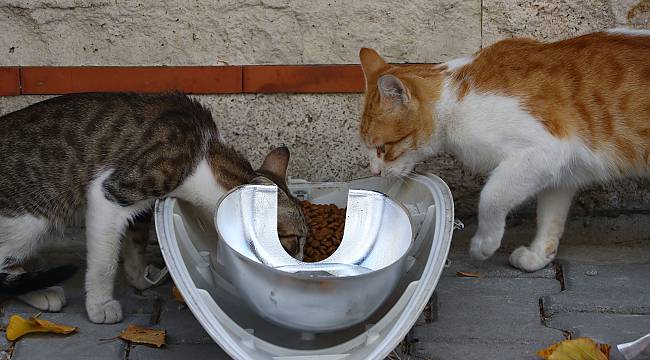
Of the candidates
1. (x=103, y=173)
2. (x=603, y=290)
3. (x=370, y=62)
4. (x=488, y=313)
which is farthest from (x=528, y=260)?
(x=103, y=173)

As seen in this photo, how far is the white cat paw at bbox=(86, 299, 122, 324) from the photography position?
3049mm

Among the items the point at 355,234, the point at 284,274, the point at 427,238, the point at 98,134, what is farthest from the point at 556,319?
the point at 98,134

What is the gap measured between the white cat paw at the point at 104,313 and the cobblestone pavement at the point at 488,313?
3 cm

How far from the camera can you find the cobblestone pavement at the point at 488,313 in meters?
2.82

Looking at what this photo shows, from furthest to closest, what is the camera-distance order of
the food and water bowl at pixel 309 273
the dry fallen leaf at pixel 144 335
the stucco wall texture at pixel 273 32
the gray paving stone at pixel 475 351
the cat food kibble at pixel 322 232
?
1. the stucco wall texture at pixel 273 32
2. the cat food kibble at pixel 322 232
3. the dry fallen leaf at pixel 144 335
4. the gray paving stone at pixel 475 351
5. the food and water bowl at pixel 309 273

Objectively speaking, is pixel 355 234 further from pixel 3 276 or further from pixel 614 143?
pixel 3 276

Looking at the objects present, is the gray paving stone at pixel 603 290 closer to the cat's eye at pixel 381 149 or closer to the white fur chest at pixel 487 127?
the white fur chest at pixel 487 127

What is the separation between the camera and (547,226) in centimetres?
355

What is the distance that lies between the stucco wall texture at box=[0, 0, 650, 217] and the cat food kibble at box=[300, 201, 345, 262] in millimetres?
645

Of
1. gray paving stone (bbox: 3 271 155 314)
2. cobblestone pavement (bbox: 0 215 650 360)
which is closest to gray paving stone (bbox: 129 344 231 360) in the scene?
cobblestone pavement (bbox: 0 215 650 360)

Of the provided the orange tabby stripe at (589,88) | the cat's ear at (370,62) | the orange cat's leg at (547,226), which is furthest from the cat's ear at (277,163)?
the orange cat's leg at (547,226)

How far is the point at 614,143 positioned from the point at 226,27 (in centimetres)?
158

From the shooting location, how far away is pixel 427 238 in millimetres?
3055

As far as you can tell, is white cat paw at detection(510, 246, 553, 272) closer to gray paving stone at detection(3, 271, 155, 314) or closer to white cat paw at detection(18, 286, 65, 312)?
gray paving stone at detection(3, 271, 155, 314)
